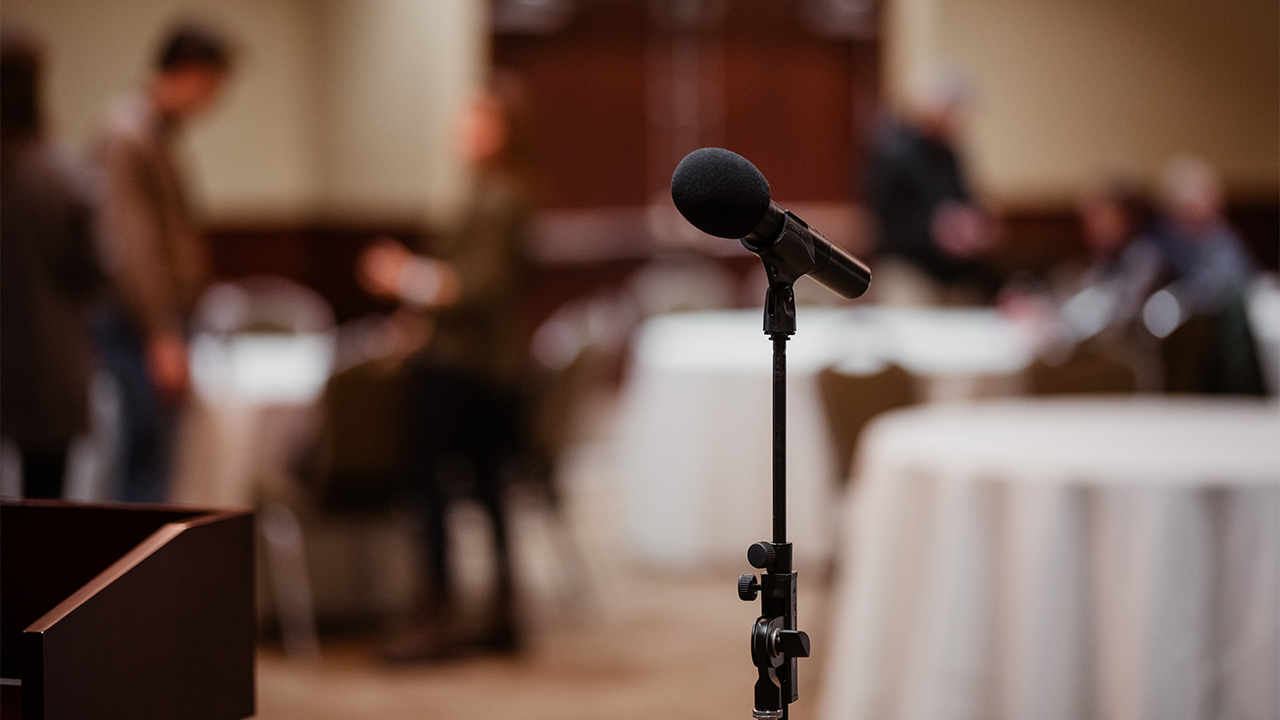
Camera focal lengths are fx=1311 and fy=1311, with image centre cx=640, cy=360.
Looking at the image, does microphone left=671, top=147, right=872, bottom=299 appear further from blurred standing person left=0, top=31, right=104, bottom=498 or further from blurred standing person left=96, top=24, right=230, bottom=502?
blurred standing person left=96, top=24, right=230, bottom=502

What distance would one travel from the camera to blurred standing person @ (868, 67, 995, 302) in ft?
18.0

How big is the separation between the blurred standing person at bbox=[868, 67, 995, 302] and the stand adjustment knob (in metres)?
4.27

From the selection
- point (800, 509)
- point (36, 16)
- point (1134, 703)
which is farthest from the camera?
point (36, 16)

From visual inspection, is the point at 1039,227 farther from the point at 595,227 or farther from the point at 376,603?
the point at 376,603

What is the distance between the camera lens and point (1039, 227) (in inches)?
333

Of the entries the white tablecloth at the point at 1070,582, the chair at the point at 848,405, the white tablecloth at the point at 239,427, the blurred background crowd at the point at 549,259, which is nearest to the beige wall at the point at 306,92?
the blurred background crowd at the point at 549,259

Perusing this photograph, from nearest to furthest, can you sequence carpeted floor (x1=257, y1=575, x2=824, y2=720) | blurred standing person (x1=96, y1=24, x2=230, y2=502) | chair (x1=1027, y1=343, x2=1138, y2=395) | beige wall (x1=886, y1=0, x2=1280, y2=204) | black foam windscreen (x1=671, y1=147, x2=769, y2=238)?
black foam windscreen (x1=671, y1=147, x2=769, y2=238)
carpeted floor (x1=257, y1=575, x2=824, y2=720)
blurred standing person (x1=96, y1=24, x2=230, y2=502)
chair (x1=1027, y1=343, x2=1138, y2=395)
beige wall (x1=886, y1=0, x2=1280, y2=204)

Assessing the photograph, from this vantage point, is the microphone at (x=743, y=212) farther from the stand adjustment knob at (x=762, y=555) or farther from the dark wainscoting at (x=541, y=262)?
the dark wainscoting at (x=541, y=262)

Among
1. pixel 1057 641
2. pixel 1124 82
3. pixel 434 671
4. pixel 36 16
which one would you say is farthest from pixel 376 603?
pixel 1124 82

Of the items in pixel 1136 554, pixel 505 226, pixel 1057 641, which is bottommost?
pixel 1057 641

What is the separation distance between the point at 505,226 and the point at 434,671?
1.21 meters

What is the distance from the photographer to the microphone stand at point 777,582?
1.34 m

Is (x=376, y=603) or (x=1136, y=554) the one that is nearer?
(x=1136, y=554)

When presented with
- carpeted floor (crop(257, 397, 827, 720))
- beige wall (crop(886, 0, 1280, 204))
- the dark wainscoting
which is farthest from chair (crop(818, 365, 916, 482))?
beige wall (crop(886, 0, 1280, 204))
